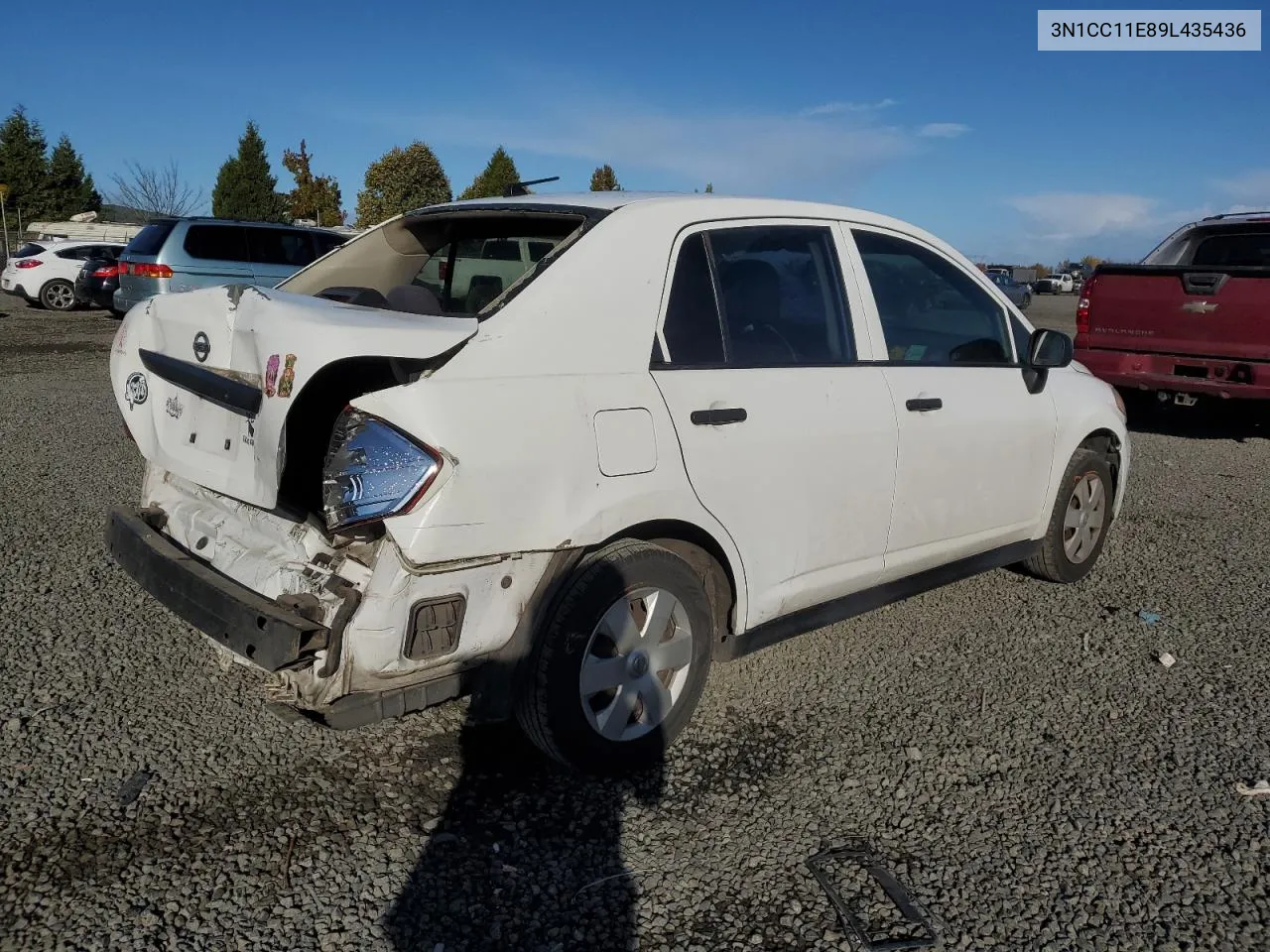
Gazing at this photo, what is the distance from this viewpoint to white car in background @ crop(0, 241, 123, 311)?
2070cm

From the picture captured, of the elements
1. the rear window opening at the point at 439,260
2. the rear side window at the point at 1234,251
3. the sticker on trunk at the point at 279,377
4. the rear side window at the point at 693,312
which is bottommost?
the sticker on trunk at the point at 279,377

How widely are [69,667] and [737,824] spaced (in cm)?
246

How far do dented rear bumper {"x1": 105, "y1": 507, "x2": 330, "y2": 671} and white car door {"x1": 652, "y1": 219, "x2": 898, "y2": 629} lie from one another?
119 cm

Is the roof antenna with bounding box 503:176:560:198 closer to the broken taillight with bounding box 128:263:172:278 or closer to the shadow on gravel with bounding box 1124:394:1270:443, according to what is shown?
the shadow on gravel with bounding box 1124:394:1270:443

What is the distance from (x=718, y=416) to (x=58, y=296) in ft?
72.3

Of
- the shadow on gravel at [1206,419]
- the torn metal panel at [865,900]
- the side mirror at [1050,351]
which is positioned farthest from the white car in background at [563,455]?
the shadow on gravel at [1206,419]

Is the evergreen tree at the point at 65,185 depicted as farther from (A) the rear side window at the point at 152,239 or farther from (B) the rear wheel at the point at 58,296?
(A) the rear side window at the point at 152,239

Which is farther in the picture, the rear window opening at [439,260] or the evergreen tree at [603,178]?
the evergreen tree at [603,178]

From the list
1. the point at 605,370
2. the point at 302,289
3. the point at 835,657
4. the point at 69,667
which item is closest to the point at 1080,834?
the point at 835,657

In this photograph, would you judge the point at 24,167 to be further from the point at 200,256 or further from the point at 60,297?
the point at 200,256

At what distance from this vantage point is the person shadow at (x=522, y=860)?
2.46m

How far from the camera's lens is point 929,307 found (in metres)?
4.18

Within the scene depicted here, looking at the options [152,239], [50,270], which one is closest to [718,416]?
[152,239]

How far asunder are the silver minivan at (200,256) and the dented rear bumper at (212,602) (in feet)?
36.9
